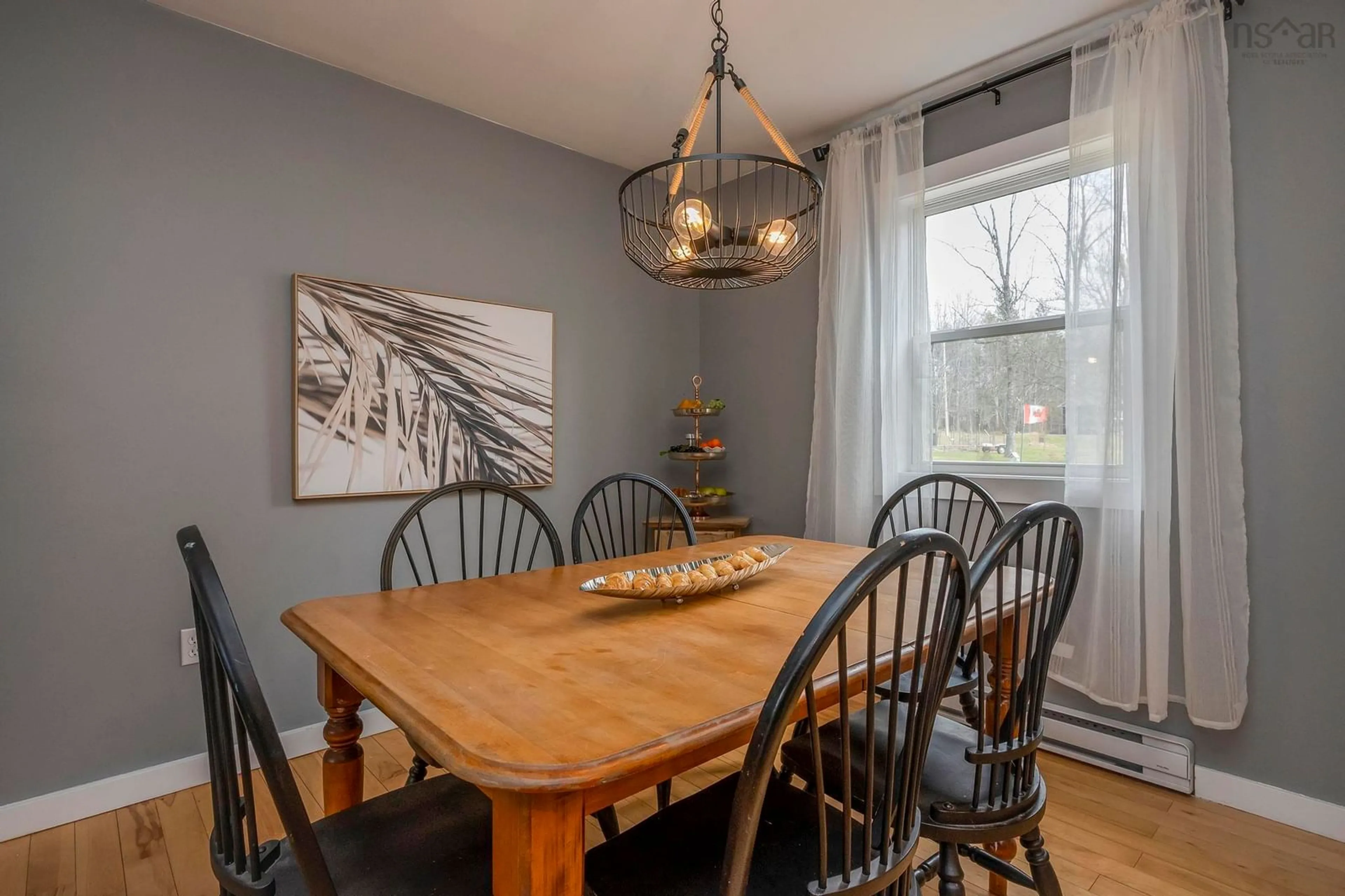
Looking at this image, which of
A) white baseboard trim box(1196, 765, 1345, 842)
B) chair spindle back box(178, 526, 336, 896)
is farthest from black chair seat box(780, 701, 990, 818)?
white baseboard trim box(1196, 765, 1345, 842)

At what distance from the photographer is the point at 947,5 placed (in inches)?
83.5

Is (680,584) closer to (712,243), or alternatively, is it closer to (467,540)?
(712,243)

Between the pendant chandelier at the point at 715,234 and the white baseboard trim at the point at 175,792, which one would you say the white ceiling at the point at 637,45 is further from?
the white baseboard trim at the point at 175,792

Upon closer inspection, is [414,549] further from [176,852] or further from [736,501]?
[736,501]

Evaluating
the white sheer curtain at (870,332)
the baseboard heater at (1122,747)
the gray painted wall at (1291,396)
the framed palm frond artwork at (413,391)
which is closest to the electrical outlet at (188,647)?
the framed palm frond artwork at (413,391)

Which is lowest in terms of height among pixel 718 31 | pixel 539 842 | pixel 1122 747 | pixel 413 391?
pixel 1122 747

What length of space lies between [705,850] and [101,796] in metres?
2.08

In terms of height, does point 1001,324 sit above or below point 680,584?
above

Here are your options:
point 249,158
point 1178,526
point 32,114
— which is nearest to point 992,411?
point 1178,526

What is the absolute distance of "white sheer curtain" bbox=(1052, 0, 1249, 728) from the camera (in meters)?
1.99

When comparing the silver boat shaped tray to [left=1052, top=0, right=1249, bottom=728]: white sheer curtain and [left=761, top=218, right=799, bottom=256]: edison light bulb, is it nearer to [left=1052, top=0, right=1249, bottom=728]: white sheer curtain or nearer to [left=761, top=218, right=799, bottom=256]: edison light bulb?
[left=761, top=218, right=799, bottom=256]: edison light bulb

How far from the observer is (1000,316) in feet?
8.68

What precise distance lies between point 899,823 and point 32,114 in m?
2.85
